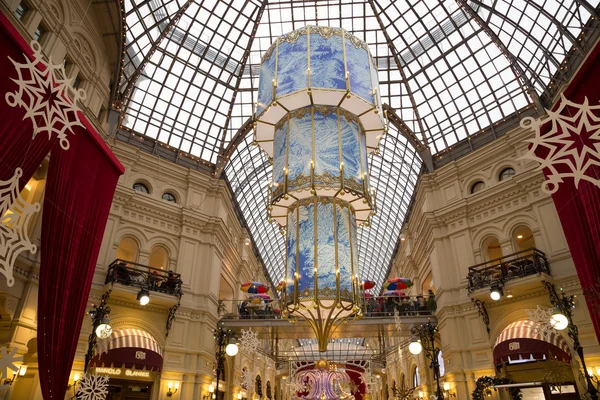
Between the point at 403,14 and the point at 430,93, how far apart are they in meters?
4.70

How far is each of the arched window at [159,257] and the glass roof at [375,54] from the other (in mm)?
6001

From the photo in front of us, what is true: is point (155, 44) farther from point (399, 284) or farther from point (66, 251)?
point (399, 284)

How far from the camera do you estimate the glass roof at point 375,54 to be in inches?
833

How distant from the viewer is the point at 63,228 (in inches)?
447

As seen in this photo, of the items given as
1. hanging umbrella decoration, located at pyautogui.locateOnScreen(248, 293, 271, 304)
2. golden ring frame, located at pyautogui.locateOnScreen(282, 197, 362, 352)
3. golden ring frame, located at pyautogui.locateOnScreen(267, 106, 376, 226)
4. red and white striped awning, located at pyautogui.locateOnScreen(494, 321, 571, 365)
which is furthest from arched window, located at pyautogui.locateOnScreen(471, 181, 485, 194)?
golden ring frame, located at pyautogui.locateOnScreen(282, 197, 362, 352)

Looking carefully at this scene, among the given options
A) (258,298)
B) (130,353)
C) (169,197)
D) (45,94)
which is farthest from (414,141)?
(45,94)

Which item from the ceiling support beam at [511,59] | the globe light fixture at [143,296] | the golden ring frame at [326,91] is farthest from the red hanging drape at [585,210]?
the globe light fixture at [143,296]

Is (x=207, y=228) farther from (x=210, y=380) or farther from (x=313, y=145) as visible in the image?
(x=313, y=145)

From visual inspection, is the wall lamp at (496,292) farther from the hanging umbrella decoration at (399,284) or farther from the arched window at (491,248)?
the hanging umbrella decoration at (399,284)

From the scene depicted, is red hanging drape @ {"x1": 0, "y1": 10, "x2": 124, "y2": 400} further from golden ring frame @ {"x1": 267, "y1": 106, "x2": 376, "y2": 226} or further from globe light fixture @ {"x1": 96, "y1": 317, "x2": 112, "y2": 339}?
golden ring frame @ {"x1": 267, "y1": 106, "x2": 376, "y2": 226}

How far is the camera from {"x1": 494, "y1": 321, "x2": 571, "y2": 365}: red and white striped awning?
1559 centimetres

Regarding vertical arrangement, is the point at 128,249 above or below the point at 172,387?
above

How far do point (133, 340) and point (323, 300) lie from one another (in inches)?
438

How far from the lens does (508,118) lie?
22172 millimetres
